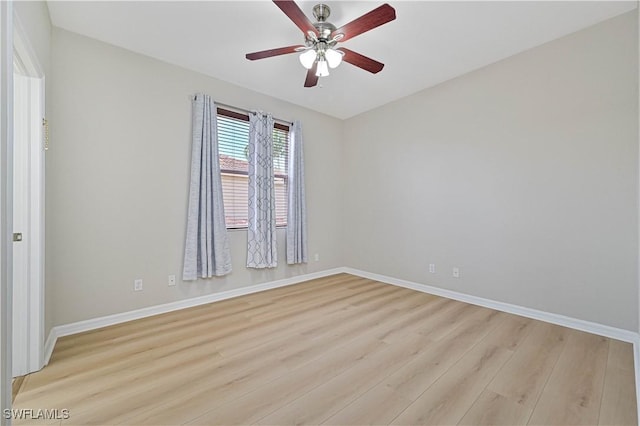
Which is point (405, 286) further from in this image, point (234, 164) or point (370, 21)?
point (370, 21)

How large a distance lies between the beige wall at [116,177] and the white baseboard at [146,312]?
6cm

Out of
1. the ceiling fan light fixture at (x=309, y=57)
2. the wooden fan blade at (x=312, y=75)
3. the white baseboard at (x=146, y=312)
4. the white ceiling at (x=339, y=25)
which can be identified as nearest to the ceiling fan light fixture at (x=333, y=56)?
the ceiling fan light fixture at (x=309, y=57)

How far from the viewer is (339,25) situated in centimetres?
260

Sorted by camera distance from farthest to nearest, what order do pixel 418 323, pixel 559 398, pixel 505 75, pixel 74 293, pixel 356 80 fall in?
pixel 356 80 → pixel 505 75 → pixel 418 323 → pixel 74 293 → pixel 559 398

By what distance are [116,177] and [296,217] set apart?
2.27m

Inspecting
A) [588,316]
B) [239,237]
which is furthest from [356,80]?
[588,316]

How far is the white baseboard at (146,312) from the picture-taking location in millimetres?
2480

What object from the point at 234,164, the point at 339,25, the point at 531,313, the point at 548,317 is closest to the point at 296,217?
the point at 234,164

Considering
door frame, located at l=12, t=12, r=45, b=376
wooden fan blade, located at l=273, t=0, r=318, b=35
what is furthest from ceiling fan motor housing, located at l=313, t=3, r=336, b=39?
door frame, located at l=12, t=12, r=45, b=376

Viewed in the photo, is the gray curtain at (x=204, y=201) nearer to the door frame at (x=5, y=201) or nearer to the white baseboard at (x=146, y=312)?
the white baseboard at (x=146, y=312)

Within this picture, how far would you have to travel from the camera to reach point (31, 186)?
6.53 ft

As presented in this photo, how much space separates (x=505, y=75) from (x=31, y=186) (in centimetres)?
451

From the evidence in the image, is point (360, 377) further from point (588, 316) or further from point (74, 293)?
point (74, 293)

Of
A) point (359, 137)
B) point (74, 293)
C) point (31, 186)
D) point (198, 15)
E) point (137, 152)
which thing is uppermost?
point (198, 15)
